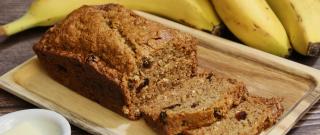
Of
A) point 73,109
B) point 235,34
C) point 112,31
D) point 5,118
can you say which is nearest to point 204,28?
point 235,34

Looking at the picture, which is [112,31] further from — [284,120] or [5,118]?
[284,120]

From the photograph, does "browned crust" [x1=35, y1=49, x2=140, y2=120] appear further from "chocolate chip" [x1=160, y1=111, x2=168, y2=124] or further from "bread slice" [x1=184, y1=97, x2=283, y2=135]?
"bread slice" [x1=184, y1=97, x2=283, y2=135]

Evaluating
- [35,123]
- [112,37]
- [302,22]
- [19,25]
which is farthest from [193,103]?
[19,25]

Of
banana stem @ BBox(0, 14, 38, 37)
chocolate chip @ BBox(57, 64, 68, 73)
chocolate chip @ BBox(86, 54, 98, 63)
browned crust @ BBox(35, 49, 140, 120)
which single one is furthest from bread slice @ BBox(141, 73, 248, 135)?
banana stem @ BBox(0, 14, 38, 37)

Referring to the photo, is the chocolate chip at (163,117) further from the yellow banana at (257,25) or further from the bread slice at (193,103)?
the yellow banana at (257,25)

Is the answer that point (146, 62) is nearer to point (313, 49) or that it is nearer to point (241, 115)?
point (241, 115)
